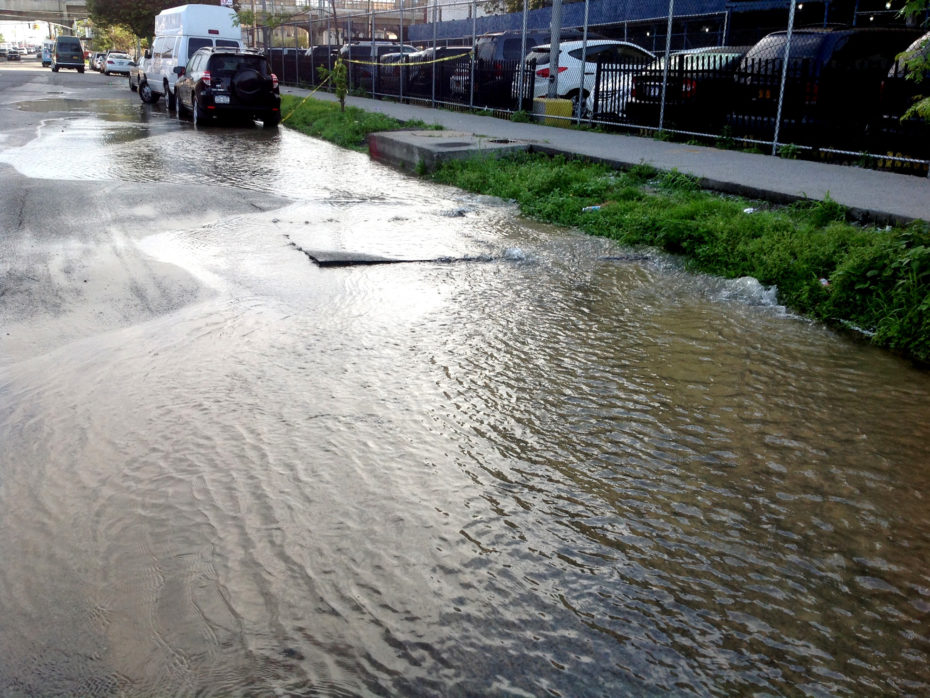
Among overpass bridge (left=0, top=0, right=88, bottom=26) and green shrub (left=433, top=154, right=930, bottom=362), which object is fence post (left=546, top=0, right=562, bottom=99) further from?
overpass bridge (left=0, top=0, right=88, bottom=26)

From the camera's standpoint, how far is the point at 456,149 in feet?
42.6

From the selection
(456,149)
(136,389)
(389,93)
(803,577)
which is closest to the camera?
(803,577)

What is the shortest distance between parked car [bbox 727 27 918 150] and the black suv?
453 inches

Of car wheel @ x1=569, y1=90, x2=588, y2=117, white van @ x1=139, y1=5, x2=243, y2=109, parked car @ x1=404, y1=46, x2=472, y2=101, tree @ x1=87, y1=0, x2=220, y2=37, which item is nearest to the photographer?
car wheel @ x1=569, y1=90, x2=588, y2=117

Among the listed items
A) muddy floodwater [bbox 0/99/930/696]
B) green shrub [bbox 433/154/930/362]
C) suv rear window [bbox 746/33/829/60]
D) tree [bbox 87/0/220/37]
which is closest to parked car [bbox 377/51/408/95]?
suv rear window [bbox 746/33/829/60]

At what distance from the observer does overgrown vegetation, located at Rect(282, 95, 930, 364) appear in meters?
5.86

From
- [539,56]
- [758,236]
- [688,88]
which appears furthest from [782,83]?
[539,56]

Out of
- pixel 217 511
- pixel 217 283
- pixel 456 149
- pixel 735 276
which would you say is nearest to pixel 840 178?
pixel 735 276

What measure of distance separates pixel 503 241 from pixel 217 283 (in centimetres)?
292

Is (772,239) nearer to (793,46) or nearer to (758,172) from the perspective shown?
(758,172)

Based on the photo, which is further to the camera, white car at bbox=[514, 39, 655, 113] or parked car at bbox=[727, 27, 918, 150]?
white car at bbox=[514, 39, 655, 113]

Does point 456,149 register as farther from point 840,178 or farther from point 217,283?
point 217,283

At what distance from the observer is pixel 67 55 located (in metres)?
62.1

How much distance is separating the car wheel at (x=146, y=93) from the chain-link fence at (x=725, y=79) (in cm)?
722
